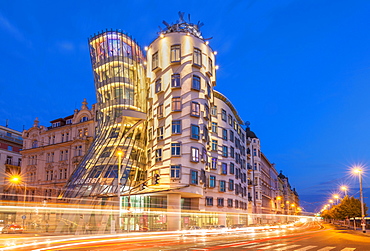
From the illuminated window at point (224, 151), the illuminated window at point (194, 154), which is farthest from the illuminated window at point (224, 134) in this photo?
the illuminated window at point (194, 154)

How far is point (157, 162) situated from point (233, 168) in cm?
1926

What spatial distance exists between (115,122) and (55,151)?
2102cm

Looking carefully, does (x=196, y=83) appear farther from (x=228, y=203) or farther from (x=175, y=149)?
(x=228, y=203)

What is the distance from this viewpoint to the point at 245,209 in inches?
2763

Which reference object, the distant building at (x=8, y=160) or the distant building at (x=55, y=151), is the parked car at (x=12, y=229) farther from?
the distant building at (x=8, y=160)

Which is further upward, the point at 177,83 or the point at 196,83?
the point at 196,83

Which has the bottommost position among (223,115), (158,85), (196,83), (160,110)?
(160,110)

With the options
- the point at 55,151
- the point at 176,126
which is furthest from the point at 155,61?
the point at 55,151

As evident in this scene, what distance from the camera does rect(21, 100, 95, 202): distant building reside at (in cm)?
6950

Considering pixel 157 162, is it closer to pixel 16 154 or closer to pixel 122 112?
pixel 122 112

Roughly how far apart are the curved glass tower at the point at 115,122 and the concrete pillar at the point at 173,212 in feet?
21.3

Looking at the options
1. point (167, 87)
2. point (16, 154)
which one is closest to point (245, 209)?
point (167, 87)

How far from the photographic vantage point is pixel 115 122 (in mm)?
60250

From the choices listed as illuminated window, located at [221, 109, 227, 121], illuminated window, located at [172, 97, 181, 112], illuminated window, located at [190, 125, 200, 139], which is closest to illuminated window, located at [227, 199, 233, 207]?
illuminated window, located at [221, 109, 227, 121]
